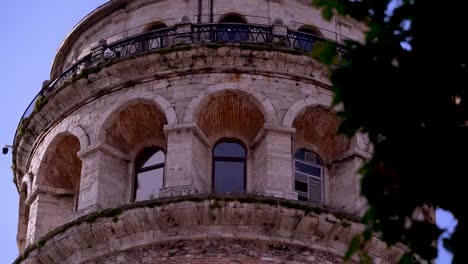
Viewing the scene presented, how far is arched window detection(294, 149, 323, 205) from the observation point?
2408cm

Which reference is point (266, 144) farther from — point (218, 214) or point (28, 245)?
point (28, 245)

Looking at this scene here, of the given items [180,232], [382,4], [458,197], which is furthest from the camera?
[180,232]

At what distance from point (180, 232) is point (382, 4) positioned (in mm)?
11554

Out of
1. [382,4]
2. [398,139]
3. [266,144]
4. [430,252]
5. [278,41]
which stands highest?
[278,41]

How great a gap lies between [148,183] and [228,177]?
56.7 inches

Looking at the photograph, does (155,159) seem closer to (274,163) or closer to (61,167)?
(61,167)

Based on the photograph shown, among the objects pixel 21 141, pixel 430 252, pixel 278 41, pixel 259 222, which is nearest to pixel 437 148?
pixel 430 252

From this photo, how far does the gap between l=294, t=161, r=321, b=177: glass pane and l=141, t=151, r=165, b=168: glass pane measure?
2416mm

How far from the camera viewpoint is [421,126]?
1074 centimetres

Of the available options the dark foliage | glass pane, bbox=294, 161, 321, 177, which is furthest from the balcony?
the dark foliage

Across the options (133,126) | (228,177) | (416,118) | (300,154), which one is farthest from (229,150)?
(416,118)

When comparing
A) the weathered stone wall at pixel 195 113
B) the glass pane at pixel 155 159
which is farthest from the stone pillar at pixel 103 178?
the glass pane at pixel 155 159

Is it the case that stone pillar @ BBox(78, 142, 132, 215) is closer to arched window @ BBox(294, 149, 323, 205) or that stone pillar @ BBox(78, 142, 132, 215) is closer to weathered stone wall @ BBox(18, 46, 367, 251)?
weathered stone wall @ BBox(18, 46, 367, 251)

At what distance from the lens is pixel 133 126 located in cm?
2484
